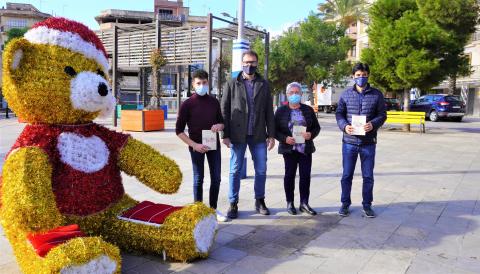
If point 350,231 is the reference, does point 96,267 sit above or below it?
above

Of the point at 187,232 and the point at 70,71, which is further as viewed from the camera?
the point at 187,232

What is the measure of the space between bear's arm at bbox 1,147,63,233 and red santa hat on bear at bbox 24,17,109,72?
85 cm

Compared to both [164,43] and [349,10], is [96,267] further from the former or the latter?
[349,10]

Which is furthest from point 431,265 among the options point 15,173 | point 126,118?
point 126,118

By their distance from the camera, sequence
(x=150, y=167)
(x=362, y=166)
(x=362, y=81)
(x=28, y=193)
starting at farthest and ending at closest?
(x=362, y=166), (x=362, y=81), (x=150, y=167), (x=28, y=193)

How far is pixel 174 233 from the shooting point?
325cm

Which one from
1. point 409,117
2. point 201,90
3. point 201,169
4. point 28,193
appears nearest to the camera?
point 28,193

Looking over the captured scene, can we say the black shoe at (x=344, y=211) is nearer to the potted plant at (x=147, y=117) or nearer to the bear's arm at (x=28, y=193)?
the bear's arm at (x=28, y=193)

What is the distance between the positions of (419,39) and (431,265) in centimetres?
1289

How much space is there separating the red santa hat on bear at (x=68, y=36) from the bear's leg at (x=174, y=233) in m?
1.35

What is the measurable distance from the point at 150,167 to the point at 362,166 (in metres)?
2.70

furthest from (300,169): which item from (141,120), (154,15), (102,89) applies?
(154,15)

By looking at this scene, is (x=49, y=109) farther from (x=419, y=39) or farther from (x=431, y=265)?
(x=419, y=39)

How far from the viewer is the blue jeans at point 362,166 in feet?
15.8
